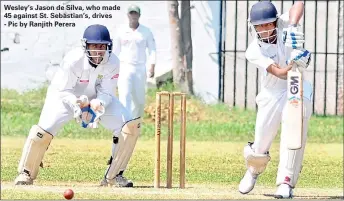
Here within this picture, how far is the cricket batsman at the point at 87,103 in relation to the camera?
8.88 metres

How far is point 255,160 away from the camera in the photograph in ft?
28.7

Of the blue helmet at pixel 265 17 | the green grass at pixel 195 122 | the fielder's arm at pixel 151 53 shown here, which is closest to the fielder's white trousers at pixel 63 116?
the blue helmet at pixel 265 17

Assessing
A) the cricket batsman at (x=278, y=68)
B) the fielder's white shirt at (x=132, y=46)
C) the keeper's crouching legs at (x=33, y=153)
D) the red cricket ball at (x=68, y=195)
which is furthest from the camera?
the fielder's white shirt at (x=132, y=46)

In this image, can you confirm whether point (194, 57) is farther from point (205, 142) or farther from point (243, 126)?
point (205, 142)

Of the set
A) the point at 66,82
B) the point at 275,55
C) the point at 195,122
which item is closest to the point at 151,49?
the point at 195,122

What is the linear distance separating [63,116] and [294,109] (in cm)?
166

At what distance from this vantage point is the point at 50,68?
16.9 metres

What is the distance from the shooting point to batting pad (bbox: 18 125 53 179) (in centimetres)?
893

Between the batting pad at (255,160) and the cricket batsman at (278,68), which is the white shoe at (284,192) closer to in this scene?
the cricket batsman at (278,68)

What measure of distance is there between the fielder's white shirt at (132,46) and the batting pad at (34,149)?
11.2 feet

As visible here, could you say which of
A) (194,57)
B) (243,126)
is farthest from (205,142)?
(194,57)

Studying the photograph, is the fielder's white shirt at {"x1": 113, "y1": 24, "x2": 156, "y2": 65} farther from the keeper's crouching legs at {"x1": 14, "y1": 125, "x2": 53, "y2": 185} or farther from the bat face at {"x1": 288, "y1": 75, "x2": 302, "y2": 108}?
the bat face at {"x1": 288, "y1": 75, "x2": 302, "y2": 108}

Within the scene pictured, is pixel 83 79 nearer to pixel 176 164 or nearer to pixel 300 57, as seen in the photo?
pixel 300 57

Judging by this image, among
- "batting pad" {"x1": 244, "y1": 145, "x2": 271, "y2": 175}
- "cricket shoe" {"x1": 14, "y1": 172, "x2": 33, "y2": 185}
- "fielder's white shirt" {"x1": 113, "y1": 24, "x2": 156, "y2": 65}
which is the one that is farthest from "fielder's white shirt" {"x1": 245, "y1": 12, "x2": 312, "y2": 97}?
"fielder's white shirt" {"x1": 113, "y1": 24, "x2": 156, "y2": 65}
